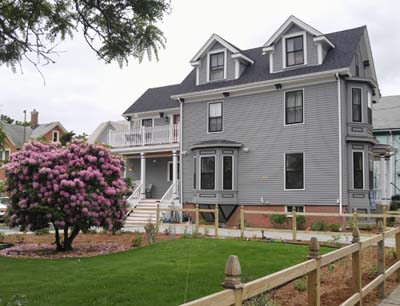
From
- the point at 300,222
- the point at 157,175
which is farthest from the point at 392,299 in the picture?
the point at 157,175

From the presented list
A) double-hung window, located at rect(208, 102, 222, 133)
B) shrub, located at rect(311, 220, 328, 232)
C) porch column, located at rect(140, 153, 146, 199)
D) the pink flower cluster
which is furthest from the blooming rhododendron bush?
porch column, located at rect(140, 153, 146, 199)

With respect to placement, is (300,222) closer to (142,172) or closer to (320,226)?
(320,226)

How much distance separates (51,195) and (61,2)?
8.12 m

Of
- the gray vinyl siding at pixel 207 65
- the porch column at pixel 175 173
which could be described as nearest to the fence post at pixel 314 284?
the gray vinyl siding at pixel 207 65

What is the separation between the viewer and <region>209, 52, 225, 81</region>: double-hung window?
2434cm

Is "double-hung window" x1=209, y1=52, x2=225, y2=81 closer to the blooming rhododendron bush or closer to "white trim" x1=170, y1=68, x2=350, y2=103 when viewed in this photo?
"white trim" x1=170, y1=68, x2=350, y2=103

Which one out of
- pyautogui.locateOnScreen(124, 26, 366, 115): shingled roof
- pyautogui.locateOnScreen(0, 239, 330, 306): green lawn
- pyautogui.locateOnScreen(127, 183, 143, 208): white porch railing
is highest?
pyautogui.locateOnScreen(124, 26, 366, 115): shingled roof

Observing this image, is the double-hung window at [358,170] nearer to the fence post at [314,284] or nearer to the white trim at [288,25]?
the white trim at [288,25]

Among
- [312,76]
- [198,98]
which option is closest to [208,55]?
[198,98]

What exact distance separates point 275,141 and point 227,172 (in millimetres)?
2931

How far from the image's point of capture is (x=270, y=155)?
22.0 metres

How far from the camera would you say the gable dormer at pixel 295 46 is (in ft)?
69.5

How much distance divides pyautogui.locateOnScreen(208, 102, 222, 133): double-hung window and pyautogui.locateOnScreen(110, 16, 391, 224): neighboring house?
5cm

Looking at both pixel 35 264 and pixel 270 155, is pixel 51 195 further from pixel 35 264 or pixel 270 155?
pixel 270 155
